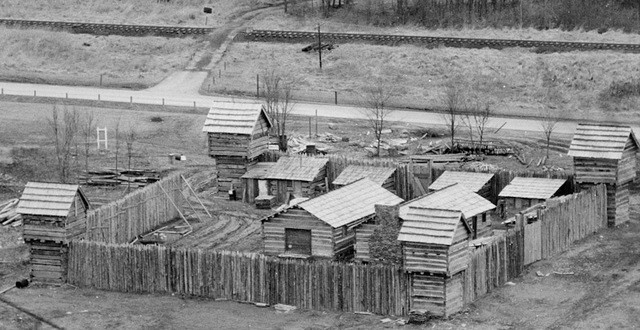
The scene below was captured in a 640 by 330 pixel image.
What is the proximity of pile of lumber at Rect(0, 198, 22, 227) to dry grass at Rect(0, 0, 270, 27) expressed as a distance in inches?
2214

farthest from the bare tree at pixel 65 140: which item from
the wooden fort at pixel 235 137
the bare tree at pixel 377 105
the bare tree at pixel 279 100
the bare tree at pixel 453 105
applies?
the bare tree at pixel 453 105

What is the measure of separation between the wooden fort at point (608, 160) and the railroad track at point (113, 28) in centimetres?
5901

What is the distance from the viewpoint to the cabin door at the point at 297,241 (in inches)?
2781

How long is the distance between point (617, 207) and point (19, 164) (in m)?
32.9

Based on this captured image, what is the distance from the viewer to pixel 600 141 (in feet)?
254

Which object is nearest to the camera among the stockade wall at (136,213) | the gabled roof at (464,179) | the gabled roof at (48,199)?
the gabled roof at (48,199)

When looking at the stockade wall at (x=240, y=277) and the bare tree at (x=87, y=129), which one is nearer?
the stockade wall at (x=240, y=277)

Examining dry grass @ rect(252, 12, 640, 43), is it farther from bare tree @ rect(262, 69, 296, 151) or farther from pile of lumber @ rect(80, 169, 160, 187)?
pile of lumber @ rect(80, 169, 160, 187)

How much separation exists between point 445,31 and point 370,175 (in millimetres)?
45535

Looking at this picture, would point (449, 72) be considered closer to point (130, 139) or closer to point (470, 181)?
point (130, 139)

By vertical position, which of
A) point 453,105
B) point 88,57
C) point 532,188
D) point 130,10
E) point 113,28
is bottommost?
point 532,188

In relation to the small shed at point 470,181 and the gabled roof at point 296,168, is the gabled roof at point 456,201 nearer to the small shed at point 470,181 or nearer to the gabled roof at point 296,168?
the small shed at point 470,181

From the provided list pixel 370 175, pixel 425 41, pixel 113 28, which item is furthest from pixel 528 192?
pixel 113 28

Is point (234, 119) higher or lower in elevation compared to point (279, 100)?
higher
